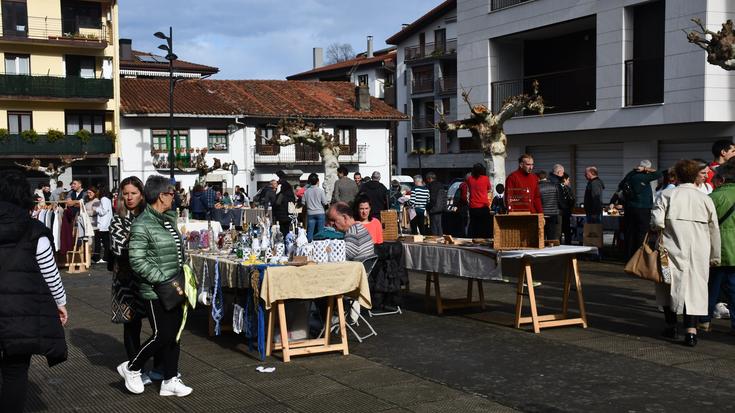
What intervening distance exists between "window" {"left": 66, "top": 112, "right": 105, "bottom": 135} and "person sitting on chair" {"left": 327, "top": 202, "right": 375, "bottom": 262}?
39065 mm

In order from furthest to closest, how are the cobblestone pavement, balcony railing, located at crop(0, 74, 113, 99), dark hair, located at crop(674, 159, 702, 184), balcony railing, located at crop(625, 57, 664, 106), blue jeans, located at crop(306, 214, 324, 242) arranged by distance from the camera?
balcony railing, located at crop(0, 74, 113, 99) → balcony railing, located at crop(625, 57, 664, 106) → blue jeans, located at crop(306, 214, 324, 242) → dark hair, located at crop(674, 159, 702, 184) → the cobblestone pavement

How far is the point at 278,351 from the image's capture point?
8.26 meters

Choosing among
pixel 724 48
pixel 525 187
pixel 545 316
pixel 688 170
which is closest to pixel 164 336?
pixel 545 316

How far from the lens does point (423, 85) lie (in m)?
66.7

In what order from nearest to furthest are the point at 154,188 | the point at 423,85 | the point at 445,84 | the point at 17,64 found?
1. the point at 154,188
2. the point at 17,64
3. the point at 445,84
4. the point at 423,85

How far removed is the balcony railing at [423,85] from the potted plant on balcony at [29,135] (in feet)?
A: 107

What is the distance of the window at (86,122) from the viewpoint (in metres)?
45.2

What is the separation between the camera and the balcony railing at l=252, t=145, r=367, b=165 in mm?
49731

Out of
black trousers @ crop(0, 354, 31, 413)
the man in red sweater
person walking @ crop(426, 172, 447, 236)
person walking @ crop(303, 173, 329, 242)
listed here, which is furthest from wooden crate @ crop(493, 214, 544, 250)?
person walking @ crop(426, 172, 447, 236)

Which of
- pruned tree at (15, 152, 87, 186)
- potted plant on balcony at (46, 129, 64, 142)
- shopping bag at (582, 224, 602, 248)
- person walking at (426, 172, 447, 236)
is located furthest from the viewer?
potted plant on balcony at (46, 129, 64, 142)

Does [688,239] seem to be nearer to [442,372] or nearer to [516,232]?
[516,232]

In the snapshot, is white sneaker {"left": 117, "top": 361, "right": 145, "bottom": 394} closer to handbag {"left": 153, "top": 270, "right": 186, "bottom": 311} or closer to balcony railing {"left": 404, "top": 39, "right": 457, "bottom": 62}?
handbag {"left": 153, "top": 270, "right": 186, "bottom": 311}

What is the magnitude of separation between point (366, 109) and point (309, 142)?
24.3m

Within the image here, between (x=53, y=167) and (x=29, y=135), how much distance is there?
2.33m
